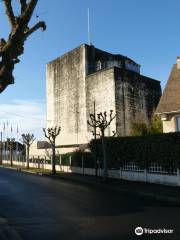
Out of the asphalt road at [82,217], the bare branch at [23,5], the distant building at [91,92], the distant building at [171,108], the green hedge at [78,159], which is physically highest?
the distant building at [91,92]

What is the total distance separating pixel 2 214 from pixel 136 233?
15.6 ft

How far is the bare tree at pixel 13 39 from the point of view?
300 inches

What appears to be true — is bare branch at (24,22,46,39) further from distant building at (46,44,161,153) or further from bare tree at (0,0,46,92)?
distant building at (46,44,161,153)

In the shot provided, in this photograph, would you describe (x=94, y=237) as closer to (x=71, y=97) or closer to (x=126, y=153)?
(x=126, y=153)

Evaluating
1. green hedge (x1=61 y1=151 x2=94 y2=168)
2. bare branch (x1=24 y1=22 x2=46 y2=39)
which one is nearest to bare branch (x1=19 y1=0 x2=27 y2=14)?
bare branch (x1=24 y1=22 x2=46 y2=39)

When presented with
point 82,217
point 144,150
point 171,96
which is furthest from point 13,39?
point 171,96

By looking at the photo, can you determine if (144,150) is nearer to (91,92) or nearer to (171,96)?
(171,96)

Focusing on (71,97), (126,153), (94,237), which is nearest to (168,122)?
(126,153)

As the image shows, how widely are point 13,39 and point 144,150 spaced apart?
12.5 m

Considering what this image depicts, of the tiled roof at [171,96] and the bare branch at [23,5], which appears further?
the tiled roof at [171,96]

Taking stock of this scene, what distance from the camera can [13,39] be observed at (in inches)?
306

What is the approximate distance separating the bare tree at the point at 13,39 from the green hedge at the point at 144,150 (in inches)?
418

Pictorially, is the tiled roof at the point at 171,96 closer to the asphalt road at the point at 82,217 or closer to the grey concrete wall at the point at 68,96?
the asphalt road at the point at 82,217

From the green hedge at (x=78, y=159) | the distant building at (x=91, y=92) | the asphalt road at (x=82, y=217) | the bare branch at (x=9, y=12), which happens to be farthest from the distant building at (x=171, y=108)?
the distant building at (x=91, y=92)
